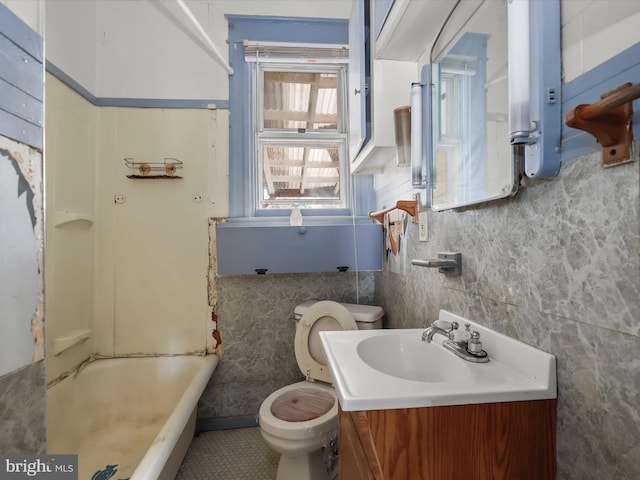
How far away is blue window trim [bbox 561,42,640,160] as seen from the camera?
524 mm

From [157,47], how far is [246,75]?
0.59 m

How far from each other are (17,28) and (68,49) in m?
0.88

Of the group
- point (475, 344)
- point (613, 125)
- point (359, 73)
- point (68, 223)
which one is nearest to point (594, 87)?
point (613, 125)

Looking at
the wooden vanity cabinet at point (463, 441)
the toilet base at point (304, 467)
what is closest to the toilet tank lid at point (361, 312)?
the toilet base at point (304, 467)

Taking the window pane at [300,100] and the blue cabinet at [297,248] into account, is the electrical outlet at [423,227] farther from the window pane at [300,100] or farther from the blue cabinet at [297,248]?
the window pane at [300,100]

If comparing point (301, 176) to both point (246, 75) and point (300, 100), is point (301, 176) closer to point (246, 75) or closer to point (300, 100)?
point (300, 100)

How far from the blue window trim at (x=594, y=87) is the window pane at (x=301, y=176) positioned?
166cm

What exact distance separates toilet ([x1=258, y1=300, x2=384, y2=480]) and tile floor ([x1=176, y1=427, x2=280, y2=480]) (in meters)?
0.25

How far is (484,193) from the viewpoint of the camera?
3.02 ft

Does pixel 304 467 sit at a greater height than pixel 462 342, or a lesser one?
lesser

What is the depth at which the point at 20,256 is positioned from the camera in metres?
1.11

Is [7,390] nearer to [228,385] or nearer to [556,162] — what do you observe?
[228,385]

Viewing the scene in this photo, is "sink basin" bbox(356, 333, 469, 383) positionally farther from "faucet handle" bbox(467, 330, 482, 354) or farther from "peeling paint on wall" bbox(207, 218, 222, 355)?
"peeling paint on wall" bbox(207, 218, 222, 355)

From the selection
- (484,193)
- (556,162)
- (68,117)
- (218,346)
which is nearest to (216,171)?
(68,117)
